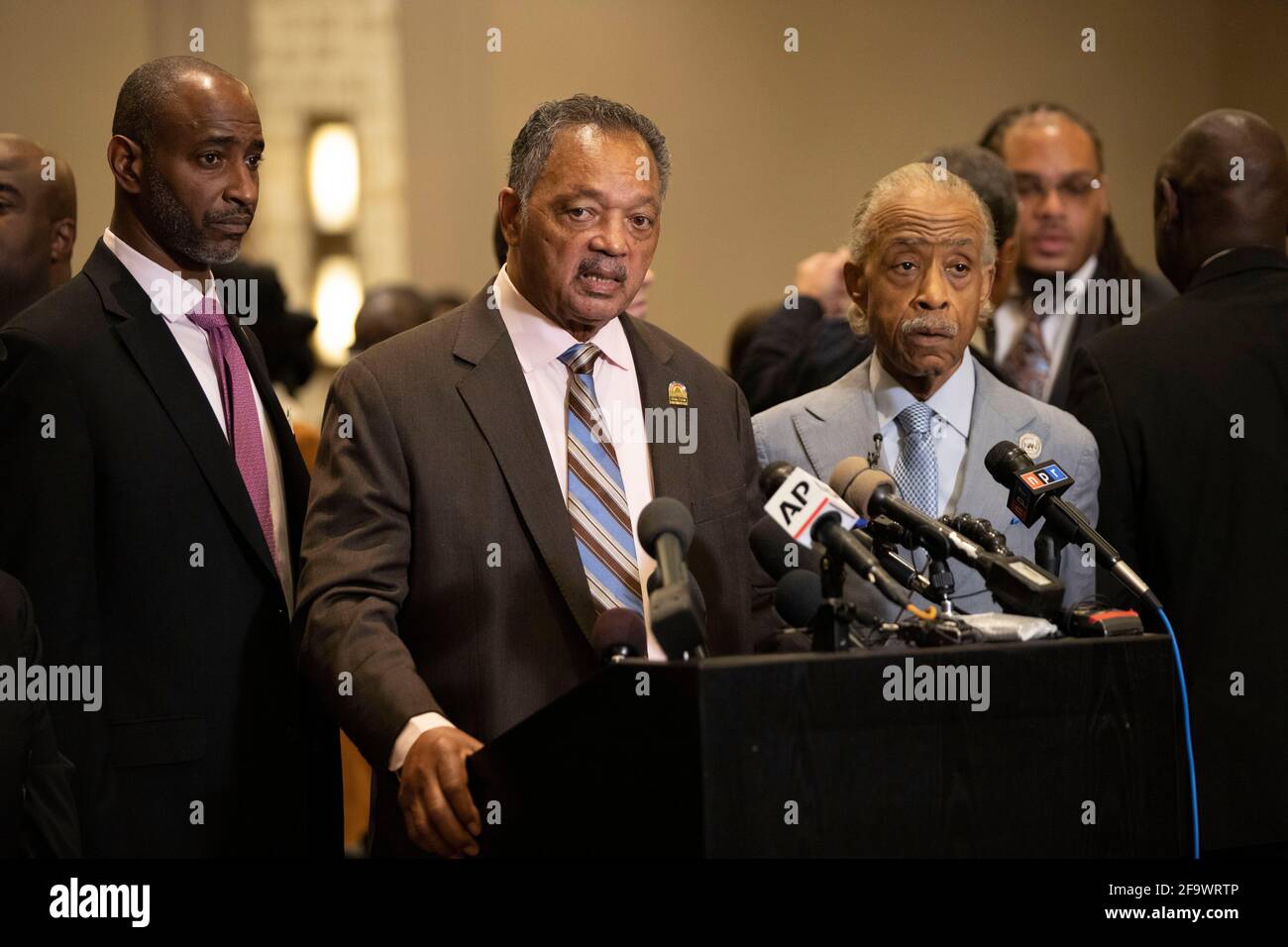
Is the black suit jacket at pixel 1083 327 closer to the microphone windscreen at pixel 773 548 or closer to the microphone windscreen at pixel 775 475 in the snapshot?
the microphone windscreen at pixel 773 548

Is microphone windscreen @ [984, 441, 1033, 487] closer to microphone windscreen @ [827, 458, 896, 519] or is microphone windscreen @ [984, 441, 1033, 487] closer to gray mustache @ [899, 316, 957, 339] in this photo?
microphone windscreen @ [827, 458, 896, 519]

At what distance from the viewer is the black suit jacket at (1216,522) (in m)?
3.01

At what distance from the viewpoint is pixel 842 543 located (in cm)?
190

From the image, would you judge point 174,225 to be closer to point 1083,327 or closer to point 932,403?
point 932,403

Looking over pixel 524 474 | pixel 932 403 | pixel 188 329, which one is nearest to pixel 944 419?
pixel 932 403

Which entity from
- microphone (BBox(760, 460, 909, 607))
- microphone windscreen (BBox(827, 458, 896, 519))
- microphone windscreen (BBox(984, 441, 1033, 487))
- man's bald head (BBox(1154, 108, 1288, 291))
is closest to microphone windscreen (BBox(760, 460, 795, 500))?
microphone (BBox(760, 460, 909, 607))

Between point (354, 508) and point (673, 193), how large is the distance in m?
5.64

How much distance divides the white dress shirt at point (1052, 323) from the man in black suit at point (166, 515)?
2132 millimetres

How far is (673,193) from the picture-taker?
7.86m

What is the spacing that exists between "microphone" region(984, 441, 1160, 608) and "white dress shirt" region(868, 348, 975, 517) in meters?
0.55

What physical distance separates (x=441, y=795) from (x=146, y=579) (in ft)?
2.67
